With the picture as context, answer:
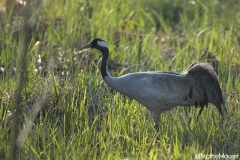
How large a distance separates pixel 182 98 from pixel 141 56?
2013 mm

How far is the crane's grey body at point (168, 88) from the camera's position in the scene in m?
5.35

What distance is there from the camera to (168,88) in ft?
17.7

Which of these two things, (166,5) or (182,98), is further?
(166,5)

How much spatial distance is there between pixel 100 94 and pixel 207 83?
1110 mm

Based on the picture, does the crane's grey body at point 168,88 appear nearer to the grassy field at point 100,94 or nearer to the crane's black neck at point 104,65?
→ the crane's black neck at point 104,65

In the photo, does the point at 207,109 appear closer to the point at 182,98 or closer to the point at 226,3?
the point at 182,98

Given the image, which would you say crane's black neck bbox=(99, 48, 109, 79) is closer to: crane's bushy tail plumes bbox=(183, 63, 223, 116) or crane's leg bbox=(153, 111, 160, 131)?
crane's leg bbox=(153, 111, 160, 131)

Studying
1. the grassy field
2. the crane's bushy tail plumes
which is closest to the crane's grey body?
the crane's bushy tail plumes

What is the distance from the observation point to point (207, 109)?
18.2ft

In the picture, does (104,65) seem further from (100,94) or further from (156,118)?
(156,118)

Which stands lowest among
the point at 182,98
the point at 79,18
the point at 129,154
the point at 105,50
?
the point at 129,154

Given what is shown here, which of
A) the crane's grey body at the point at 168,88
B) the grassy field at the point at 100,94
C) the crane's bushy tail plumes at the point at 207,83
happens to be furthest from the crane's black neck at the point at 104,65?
the crane's bushy tail plumes at the point at 207,83

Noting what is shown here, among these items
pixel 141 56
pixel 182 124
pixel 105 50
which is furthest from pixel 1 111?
pixel 141 56

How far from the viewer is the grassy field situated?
443 centimetres
